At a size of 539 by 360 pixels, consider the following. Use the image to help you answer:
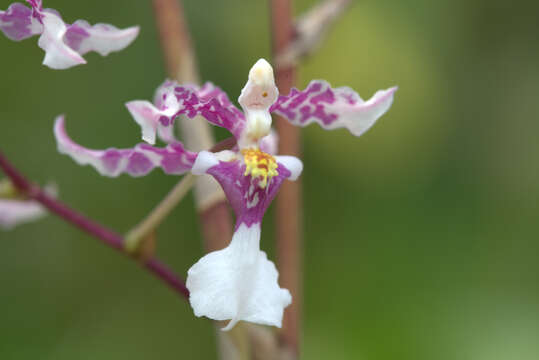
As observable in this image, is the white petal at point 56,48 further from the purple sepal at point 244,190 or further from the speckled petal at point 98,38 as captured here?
the purple sepal at point 244,190

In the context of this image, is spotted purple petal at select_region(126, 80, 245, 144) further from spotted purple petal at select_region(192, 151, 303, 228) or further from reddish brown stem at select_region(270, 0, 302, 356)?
reddish brown stem at select_region(270, 0, 302, 356)

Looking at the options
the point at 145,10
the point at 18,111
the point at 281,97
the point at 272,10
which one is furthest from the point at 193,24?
the point at 281,97

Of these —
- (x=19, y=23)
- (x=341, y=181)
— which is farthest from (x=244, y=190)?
(x=341, y=181)

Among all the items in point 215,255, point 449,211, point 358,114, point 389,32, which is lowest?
point 215,255

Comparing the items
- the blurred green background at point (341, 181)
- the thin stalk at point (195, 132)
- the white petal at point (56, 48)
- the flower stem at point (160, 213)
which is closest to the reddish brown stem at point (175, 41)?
the thin stalk at point (195, 132)

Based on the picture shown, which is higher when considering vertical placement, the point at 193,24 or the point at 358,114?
the point at 193,24

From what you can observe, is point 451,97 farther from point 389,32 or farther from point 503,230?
point 503,230
